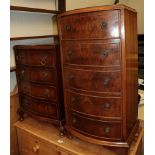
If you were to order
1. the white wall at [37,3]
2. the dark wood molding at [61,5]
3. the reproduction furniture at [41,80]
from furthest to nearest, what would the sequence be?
1. the dark wood molding at [61,5]
2. the white wall at [37,3]
3. the reproduction furniture at [41,80]

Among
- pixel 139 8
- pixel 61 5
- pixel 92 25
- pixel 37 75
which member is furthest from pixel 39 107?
pixel 139 8

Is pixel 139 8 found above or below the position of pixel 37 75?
above

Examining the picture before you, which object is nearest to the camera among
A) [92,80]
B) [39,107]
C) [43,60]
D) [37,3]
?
[92,80]

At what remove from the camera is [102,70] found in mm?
1198

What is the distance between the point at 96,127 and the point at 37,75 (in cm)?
64

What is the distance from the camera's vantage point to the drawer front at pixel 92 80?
119 centimetres

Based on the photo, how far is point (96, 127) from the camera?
1314 millimetres

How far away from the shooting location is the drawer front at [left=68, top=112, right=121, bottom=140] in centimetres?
126

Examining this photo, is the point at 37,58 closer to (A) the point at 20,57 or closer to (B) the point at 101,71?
(A) the point at 20,57

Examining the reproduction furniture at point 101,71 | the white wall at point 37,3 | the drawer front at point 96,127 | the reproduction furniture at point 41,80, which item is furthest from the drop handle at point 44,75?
the white wall at point 37,3

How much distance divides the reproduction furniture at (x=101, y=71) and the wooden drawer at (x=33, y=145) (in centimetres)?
29

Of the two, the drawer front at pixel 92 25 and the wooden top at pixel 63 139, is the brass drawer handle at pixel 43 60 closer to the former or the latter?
the drawer front at pixel 92 25
